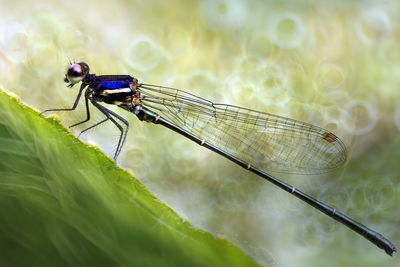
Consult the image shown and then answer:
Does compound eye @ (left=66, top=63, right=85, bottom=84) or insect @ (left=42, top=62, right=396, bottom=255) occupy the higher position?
insect @ (left=42, top=62, right=396, bottom=255)

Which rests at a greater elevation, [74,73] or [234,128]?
[234,128]

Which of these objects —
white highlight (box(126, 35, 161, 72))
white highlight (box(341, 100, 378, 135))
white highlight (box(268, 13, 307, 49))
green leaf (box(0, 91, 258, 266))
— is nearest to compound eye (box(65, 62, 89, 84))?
white highlight (box(126, 35, 161, 72))

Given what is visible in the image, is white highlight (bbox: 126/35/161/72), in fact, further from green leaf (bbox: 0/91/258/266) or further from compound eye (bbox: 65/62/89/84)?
green leaf (bbox: 0/91/258/266)

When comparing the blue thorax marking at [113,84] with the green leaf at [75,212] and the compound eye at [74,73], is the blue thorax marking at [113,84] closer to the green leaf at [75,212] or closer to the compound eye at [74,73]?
the compound eye at [74,73]

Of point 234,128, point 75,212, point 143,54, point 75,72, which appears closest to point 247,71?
point 143,54

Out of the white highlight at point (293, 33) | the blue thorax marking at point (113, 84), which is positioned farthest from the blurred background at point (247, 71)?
the blue thorax marking at point (113, 84)

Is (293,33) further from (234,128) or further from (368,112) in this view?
(234,128)
